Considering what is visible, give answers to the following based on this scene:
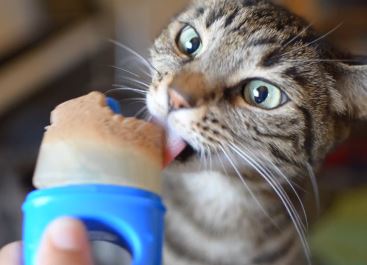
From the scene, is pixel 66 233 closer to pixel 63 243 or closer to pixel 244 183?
pixel 63 243

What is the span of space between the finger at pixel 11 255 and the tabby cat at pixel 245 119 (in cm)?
24

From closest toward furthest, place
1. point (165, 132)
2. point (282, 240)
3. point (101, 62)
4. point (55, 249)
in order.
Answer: point (55, 249) < point (165, 132) < point (282, 240) < point (101, 62)

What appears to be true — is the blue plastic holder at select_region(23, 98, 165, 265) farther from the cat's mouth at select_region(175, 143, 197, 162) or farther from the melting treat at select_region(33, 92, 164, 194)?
the cat's mouth at select_region(175, 143, 197, 162)

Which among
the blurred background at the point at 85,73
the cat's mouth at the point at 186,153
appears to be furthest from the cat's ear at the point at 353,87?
the blurred background at the point at 85,73

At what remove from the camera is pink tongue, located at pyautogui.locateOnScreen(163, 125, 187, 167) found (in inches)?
27.4

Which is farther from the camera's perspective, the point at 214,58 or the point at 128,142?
the point at 214,58

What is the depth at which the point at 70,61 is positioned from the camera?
81.4 inches

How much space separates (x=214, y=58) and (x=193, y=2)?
23 cm

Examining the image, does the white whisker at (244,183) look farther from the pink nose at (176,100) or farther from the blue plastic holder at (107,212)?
the blue plastic holder at (107,212)

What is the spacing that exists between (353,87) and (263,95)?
18cm

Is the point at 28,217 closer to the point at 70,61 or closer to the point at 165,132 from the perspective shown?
the point at 165,132

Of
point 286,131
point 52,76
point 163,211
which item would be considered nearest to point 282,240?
point 286,131

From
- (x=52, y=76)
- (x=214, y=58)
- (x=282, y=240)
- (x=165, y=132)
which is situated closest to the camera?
(x=165, y=132)

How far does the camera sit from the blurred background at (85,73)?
1560mm
